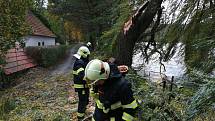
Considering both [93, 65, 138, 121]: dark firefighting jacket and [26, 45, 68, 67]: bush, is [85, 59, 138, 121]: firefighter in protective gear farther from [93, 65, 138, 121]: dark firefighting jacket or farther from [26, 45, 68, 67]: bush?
[26, 45, 68, 67]: bush

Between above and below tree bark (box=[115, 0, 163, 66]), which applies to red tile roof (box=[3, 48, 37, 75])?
below

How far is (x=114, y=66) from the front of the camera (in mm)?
3979

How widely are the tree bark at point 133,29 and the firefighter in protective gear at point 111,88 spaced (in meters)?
3.42

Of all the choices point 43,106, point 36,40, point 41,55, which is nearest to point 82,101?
point 43,106

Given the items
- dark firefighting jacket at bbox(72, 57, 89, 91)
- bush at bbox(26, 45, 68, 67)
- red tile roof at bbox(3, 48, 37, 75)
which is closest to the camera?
dark firefighting jacket at bbox(72, 57, 89, 91)

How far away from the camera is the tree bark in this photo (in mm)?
7043

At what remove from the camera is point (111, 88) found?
3.88 m

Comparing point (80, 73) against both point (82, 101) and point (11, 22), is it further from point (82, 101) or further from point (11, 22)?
point (11, 22)

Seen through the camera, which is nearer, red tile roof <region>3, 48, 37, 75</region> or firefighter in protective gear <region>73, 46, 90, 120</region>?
firefighter in protective gear <region>73, 46, 90, 120</region>

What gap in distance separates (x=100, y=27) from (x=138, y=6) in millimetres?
23239

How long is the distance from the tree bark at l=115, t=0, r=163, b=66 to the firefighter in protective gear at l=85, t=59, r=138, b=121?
11.2ft

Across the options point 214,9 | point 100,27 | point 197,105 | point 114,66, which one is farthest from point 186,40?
A: point 100,27

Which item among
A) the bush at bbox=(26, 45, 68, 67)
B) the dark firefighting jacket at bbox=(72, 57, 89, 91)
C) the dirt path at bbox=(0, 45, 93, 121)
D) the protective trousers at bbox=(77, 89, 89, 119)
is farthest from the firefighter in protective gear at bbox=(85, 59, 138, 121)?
the bush at bbox=(26, 45, 68, 67)

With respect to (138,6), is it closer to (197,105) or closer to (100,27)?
(197,105)
